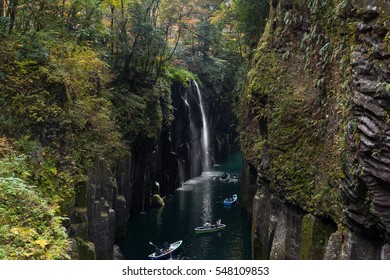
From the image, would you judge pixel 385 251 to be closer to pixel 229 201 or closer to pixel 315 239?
pixel 315 239

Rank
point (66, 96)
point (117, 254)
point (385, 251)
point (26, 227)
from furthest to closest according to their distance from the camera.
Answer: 1. point (117, 254)
2. point (66, 96)
3. point (385, 251)
4. point (26, 227)

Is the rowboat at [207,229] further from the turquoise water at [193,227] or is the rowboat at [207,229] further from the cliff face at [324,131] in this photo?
the cliff face at [324,131]

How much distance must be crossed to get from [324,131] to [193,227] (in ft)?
63.8

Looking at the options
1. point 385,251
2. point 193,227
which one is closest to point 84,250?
point 385,251

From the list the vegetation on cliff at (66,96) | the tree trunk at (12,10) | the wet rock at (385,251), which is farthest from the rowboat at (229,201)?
the wet rock at (385,251)

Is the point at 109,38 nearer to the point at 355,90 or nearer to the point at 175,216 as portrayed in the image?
the point at 175,216

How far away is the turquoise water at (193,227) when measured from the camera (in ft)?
92.6

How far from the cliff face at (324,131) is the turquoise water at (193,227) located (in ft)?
17.3

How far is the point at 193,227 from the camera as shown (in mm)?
33781

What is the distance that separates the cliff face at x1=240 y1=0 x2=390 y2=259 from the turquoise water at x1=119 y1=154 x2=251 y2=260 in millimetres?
5266

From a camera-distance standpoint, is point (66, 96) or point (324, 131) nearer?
point (324, 131)

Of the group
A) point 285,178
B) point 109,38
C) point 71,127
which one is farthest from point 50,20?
point 285,178

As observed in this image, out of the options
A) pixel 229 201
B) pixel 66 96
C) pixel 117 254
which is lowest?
pixel 229 201

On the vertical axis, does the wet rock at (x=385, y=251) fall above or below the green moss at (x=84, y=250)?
above
